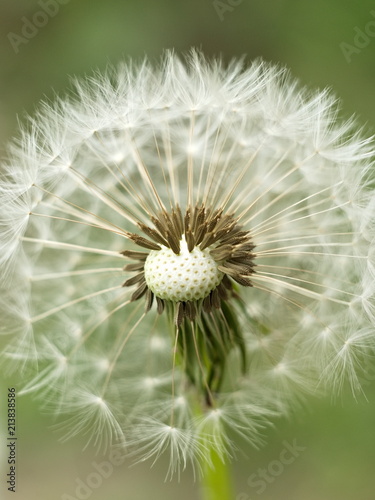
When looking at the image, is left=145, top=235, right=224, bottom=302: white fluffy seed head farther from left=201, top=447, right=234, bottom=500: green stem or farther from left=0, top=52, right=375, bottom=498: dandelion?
left=201, top=447, right=234, bottom=500: green stem

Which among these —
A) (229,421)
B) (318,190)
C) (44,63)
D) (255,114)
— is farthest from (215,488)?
(44,63)

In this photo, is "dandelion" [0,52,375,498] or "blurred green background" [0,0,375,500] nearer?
"dandelion" [0,52,375,498]

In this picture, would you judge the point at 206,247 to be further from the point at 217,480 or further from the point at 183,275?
the point at 217,480

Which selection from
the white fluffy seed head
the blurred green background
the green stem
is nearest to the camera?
the white fluffy seed head

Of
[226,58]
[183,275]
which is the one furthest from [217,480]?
[226,58]

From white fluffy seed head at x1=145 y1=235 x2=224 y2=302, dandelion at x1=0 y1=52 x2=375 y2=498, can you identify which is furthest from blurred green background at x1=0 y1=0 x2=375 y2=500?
white fluffy seed head at x1=145 y1=235 x2=224 y2=302

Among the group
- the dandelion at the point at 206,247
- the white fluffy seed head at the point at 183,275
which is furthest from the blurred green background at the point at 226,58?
the white fluffy seed head at the point at 183,275
